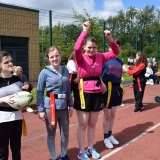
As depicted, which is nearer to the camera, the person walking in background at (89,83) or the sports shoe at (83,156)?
the person walking in background at (89,83)

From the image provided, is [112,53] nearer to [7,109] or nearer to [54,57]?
[54,57]

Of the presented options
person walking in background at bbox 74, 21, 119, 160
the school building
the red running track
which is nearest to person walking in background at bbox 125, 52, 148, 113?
the red running track

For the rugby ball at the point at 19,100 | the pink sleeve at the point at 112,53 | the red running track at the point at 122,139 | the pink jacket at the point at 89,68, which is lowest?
the red running track at the point at 122,139

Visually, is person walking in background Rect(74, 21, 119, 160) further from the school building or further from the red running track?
the school building

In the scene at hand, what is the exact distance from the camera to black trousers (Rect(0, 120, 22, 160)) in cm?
314

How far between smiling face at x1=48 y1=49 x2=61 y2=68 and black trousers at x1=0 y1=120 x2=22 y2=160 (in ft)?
3.19

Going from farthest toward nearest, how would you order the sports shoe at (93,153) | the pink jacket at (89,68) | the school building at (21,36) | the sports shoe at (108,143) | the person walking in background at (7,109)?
the school building at (21,36) < the sports shoe at (108,143) < the sports shoe at (93,153) < the pink jacket at (89,68) < the person walking in background at (7,109)

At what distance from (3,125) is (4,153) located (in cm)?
40

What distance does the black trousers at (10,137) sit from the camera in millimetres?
3145

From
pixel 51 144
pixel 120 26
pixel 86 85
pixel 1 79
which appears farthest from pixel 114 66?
pixel 120 26

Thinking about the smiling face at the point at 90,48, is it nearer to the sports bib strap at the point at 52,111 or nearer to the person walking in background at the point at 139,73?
the sports bib strap at the point at 52,111

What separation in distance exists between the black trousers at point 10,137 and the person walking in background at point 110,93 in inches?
75.4

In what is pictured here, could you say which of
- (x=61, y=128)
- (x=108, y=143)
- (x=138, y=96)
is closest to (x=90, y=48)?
(x=61, y=128)

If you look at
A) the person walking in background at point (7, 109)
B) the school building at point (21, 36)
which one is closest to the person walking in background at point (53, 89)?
the person walking in background at point (7, 109)
